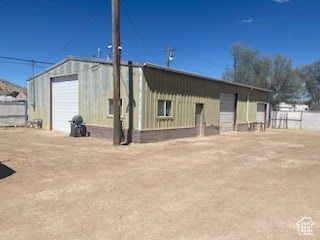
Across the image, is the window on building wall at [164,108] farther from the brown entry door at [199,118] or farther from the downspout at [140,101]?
the brown entry door at [199,118]

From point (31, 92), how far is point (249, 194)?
18.5 metres

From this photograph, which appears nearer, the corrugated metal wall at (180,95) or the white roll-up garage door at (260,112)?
the corrugated metal wall at (180,95)

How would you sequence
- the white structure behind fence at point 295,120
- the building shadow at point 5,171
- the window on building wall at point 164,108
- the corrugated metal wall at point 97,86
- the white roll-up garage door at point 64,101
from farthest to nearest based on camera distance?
the white structure behind fence at point 295,120, the white roll-up garage door at point 64,101, the window on building wall at point 164,108, the corrugated metal wall at point 97,86, the building shadow at point 5,171

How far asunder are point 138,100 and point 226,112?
939 cm

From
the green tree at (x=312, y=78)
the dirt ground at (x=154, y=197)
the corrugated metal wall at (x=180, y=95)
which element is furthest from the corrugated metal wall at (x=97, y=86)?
the green tree at (x=312, y=78)

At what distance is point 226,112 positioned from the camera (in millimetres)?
20094

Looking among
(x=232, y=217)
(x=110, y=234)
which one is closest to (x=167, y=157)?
(x=232, y=217)

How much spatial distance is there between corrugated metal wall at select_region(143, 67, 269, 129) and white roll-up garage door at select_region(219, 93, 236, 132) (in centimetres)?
46

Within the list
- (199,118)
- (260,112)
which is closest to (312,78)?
(260,112)

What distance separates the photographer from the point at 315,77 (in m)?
38.9

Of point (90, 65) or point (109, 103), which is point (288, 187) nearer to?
point (109, 103)

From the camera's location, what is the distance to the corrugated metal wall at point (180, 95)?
13.1m

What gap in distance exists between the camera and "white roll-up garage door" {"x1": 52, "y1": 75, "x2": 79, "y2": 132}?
1631cm

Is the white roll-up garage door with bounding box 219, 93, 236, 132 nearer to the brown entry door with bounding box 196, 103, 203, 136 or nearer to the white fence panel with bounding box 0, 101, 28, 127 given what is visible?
the brown entry door with bounding box 196, 103, 203, 136
